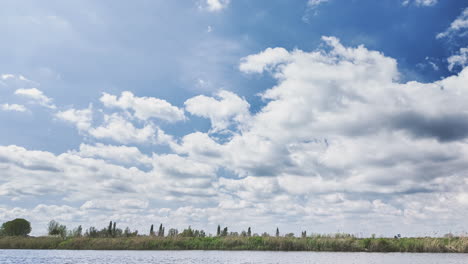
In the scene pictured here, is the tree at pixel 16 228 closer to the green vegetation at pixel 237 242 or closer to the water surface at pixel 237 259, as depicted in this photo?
the green vegetation at pixel 237 242

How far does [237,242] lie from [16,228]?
91.3 metres

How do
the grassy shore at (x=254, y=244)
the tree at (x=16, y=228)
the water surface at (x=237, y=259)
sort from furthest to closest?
the tree at (x=16, y=228), the grassy shore at (x=254, y=244), the water surface at (x=237, y=259)

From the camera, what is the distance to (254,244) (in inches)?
2881

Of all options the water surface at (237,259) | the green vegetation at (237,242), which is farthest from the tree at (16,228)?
the water surface at (237,259)

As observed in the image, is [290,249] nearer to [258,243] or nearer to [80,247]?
[258,243]

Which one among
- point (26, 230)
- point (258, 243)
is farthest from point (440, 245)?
point (26, 230)

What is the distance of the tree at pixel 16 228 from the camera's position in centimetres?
12656

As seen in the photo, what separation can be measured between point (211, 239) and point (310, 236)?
20.6 meters

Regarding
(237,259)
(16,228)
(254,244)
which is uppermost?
(16,228)

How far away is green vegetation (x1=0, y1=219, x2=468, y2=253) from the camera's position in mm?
64688

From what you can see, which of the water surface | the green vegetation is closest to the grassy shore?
the green vegetation

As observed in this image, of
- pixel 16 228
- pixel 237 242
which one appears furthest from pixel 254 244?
pixel 16 228

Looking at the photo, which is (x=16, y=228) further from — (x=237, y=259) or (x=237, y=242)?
(x=237, y=259)

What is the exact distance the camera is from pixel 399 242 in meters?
67.8
